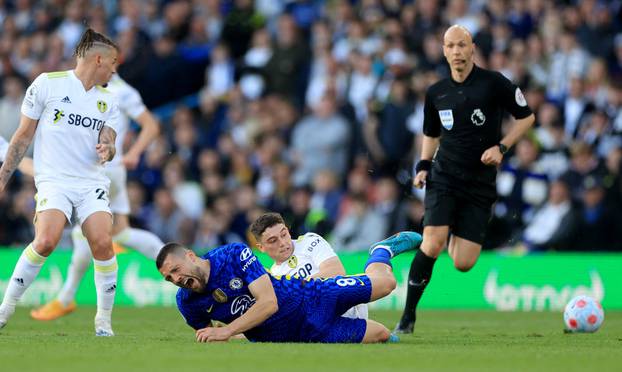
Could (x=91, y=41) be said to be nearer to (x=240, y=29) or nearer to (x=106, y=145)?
(x=106, y=145)

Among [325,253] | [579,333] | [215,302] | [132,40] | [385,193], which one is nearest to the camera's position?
[215,302]

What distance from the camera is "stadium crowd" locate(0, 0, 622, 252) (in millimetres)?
16516

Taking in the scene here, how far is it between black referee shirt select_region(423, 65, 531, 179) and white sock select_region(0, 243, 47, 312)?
3.77m

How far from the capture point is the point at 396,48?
18.2m

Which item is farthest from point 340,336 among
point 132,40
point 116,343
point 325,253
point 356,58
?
point 132,40

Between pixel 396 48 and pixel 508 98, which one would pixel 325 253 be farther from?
pixel 396 48

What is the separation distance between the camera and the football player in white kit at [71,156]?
9.86 metres

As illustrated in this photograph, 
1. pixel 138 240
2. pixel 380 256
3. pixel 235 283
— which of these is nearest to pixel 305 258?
pixel 380 256

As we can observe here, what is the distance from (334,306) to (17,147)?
9.60 ft

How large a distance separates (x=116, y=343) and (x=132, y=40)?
12.4 meters

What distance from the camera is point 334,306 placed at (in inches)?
361

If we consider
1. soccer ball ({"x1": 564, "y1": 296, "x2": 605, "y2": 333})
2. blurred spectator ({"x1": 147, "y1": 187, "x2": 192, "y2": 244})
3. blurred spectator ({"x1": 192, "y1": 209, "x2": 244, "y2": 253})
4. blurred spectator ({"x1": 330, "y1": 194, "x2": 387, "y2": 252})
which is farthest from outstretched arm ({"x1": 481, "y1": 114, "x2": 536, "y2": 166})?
blurred spectator ({"x1": 147, "y1": 187, "x2": 192, "y2": 244})

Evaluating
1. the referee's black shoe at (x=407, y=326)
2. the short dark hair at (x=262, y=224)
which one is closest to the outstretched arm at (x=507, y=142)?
the referee's black shoe at (x=407, y=326)

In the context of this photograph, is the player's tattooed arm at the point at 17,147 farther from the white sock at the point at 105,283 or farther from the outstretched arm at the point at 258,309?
the outstretched arm at the point at 258,309
